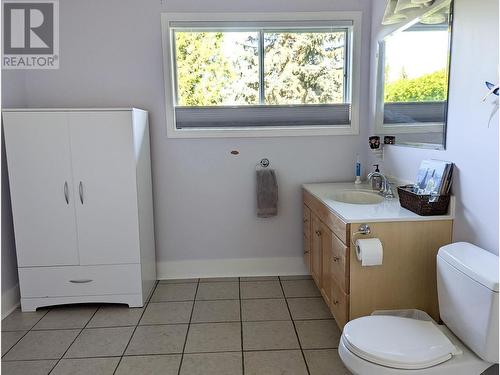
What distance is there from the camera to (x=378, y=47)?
9.61ft

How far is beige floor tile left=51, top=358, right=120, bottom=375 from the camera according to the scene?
2049 mm

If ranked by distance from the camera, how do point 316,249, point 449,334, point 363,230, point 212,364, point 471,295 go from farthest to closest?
point 316,249 < point 212,364 < point 363,230 < point 449,334 < point 471,295

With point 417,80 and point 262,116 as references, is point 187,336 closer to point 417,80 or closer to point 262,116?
point 262,116

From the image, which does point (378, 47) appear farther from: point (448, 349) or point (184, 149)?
point (448, 349)

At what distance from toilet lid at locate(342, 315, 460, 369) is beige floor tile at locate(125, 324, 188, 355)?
1.15 meters

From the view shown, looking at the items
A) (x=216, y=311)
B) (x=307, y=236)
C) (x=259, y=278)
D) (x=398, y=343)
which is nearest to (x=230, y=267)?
(x=259, y=278)

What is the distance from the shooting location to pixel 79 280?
2760 millimetres

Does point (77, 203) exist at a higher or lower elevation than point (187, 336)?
higher

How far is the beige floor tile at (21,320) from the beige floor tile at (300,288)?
6.14ft

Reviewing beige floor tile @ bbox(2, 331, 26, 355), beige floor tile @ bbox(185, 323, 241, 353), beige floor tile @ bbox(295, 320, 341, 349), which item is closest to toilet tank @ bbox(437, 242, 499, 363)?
beige floor tile @ bbox(295, 320, 341, 349)

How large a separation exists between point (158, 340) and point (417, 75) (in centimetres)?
236

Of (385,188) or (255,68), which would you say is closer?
(385,188)

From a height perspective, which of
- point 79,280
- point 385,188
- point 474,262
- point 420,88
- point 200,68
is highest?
point 200,68

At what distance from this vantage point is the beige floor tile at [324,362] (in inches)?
79.2
